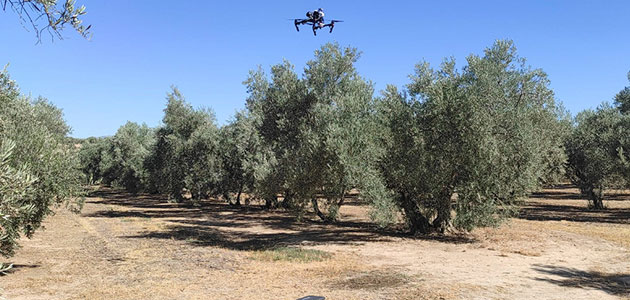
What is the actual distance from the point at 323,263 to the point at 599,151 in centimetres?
3621

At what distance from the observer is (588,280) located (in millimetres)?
15852

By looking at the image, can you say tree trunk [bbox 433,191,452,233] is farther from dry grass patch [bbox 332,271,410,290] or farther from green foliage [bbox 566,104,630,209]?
green foliage [bbox 566,104,630,209]

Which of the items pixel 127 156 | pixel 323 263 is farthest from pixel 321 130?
pixel 127 156

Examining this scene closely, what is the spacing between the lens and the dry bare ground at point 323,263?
1452cm

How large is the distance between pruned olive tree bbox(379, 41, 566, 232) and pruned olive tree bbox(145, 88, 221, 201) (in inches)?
1164

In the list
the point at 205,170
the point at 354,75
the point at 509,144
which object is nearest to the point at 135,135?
the point at 205,170

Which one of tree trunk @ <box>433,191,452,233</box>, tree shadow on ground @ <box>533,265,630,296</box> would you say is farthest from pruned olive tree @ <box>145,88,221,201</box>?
tree shadow on ground @ <box>533,265,630,296</box>

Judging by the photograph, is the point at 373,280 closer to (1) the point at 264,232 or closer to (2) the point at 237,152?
(1) the point at 264,232

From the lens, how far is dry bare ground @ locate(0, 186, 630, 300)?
1452cm

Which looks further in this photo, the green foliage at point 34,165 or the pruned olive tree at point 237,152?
the pruned olive tree at point 237,152

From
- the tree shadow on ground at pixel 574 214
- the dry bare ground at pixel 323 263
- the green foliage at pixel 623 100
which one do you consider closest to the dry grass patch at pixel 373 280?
the dry bare ground at pixel 323 263

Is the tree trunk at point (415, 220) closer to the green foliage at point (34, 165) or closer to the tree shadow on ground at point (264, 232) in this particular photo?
the tree shadow on ground at point (264, 232)

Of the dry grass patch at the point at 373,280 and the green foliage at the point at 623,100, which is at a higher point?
the green foliage at the point at 623,100

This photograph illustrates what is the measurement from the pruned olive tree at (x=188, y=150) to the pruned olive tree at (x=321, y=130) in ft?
44.0
